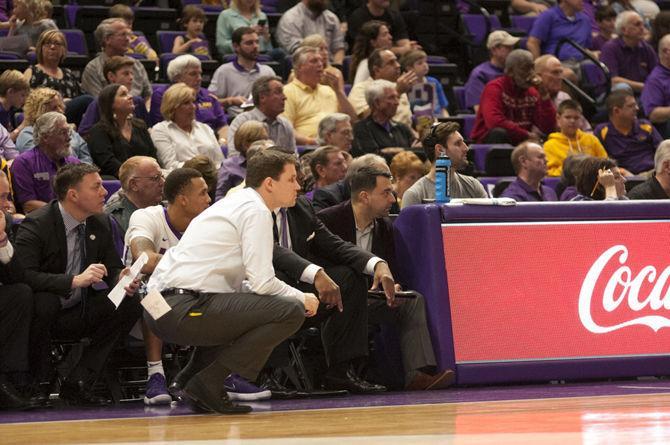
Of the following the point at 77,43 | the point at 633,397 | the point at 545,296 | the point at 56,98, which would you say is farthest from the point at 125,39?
the point at 633,397

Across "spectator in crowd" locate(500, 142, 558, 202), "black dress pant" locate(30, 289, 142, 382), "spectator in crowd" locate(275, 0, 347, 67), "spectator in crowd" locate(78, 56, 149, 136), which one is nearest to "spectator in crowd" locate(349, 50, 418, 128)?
"spectator in crowd" locate(275, 0, 347, 67)

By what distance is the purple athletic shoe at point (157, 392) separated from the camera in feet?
23.4

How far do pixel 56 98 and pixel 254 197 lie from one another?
3.48 m

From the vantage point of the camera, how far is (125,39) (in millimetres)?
11500

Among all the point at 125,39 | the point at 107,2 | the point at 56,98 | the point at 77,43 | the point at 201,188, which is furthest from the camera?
the point at 107,2

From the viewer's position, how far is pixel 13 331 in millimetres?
7031

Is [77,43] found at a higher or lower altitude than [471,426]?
higher

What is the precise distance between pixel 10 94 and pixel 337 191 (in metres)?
3.04

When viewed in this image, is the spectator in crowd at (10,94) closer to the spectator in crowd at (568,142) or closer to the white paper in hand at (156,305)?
the white paper in hand at (156,305)

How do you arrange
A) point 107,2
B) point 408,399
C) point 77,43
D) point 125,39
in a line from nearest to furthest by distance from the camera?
point 408,399, point 125,39, point 77,43, point 107,2

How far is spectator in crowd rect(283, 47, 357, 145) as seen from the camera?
39.0ft

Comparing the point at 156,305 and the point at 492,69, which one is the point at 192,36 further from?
the point at 156,305

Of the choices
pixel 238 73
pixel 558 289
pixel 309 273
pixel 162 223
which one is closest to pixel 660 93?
pixel 238 73

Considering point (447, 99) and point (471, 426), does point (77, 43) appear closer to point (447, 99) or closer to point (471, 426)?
point (447, 99)
